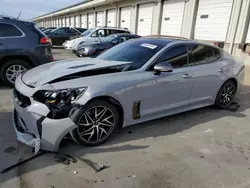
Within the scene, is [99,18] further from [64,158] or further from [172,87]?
[64,158]

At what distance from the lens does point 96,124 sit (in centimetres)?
305

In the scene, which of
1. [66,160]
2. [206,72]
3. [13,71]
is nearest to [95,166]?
[66,160]

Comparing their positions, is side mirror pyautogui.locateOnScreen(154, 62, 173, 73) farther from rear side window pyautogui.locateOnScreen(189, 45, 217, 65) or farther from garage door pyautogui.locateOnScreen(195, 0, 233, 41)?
garage door pyautogui.locateOnScreen(195, 0, 233, 41)

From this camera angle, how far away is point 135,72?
3.32 metres

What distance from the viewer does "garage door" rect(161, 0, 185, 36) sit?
13961 millimetres

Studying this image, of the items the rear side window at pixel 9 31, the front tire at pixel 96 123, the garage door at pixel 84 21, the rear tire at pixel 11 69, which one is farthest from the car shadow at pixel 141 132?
the garage door at pixel 84 21

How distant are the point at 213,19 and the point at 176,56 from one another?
31.1ft

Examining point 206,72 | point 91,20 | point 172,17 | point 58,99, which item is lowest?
point 58,99

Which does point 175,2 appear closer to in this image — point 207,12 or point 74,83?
point 207,12

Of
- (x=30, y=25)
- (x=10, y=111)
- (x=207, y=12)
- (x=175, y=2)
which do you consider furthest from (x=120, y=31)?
(x=10, y=111)

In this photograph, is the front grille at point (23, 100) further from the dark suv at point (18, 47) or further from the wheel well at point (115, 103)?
the dark suv at point (18, 47)

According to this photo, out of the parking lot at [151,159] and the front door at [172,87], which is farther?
the front door at [172,87]

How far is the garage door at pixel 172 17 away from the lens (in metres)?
14.0

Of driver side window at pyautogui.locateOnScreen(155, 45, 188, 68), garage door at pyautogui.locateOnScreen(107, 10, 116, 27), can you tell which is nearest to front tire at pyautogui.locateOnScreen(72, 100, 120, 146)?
driver side window at pyautogui.locateOnScreen(155, 45, 188, 68)
